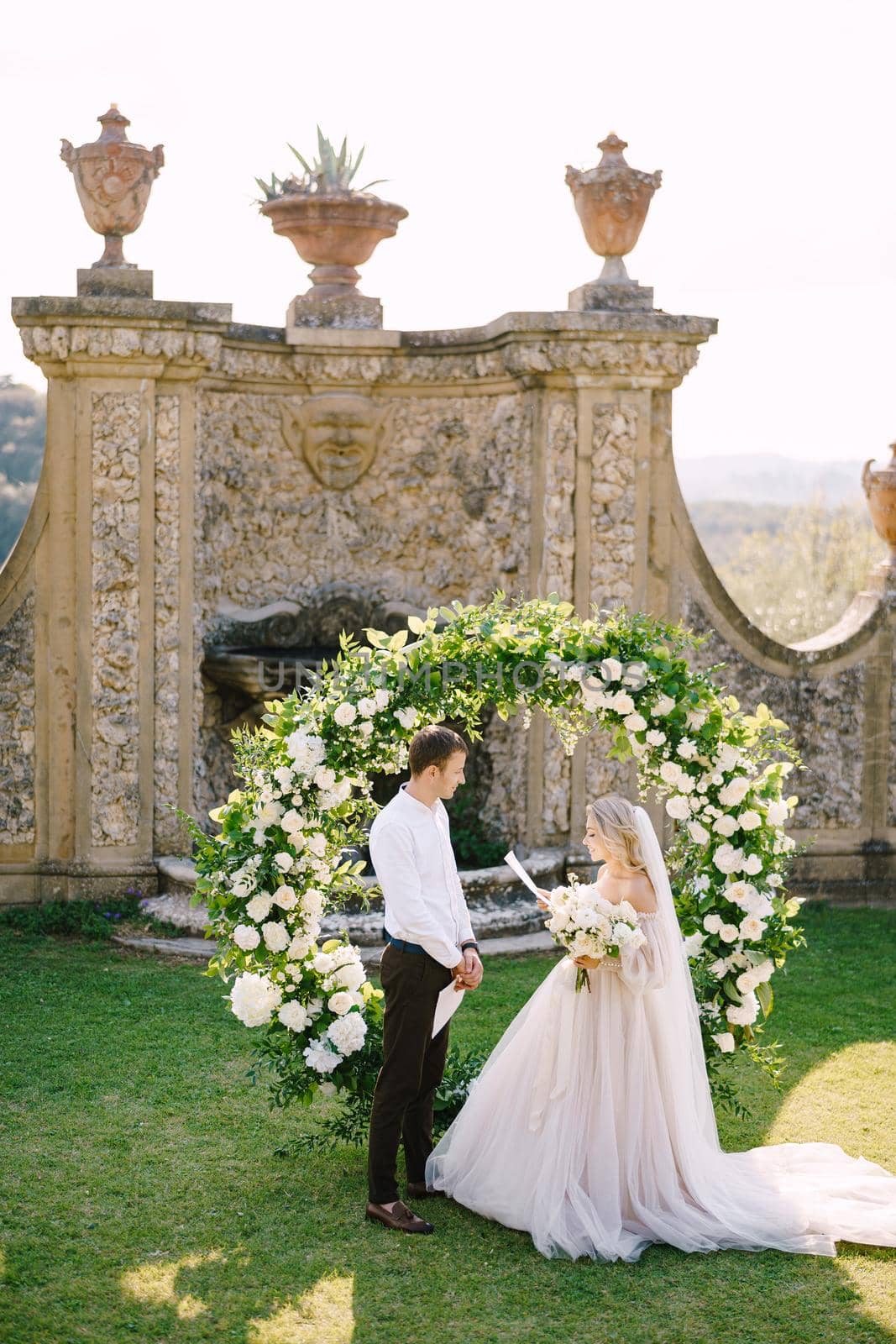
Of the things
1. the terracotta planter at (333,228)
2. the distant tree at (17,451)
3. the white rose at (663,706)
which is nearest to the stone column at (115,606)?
the terracotta planter at (333,228)

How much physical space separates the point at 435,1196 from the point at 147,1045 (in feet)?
7.11

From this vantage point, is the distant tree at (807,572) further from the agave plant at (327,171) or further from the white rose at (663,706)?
the white rose at (663,706)

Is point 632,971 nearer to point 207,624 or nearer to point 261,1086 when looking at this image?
point 261,1086

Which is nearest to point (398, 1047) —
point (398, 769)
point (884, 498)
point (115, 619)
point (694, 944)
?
point (398, 769)

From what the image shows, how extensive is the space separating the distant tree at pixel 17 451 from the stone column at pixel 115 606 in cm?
2009

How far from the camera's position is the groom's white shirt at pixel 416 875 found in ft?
17.0

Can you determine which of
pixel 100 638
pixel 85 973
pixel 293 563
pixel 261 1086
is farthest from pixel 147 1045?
pixel 293 563

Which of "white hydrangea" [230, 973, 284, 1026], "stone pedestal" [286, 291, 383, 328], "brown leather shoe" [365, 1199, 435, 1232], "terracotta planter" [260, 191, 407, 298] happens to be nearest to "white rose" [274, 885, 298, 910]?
"white hydrangea" [230, 973, 284, 1026]

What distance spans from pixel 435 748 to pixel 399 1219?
170 cm

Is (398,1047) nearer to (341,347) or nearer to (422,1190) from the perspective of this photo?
(422,1190)

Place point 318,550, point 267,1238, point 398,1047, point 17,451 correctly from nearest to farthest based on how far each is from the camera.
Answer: point 267,1238 < point 398,1047 < point 318,550 < point 17,451

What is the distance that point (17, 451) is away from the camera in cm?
3241

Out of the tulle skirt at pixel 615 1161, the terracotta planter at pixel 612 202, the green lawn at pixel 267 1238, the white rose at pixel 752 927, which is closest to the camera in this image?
the green lawn at pixel 267 1238

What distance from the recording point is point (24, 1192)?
Answer: 5.51 metres
